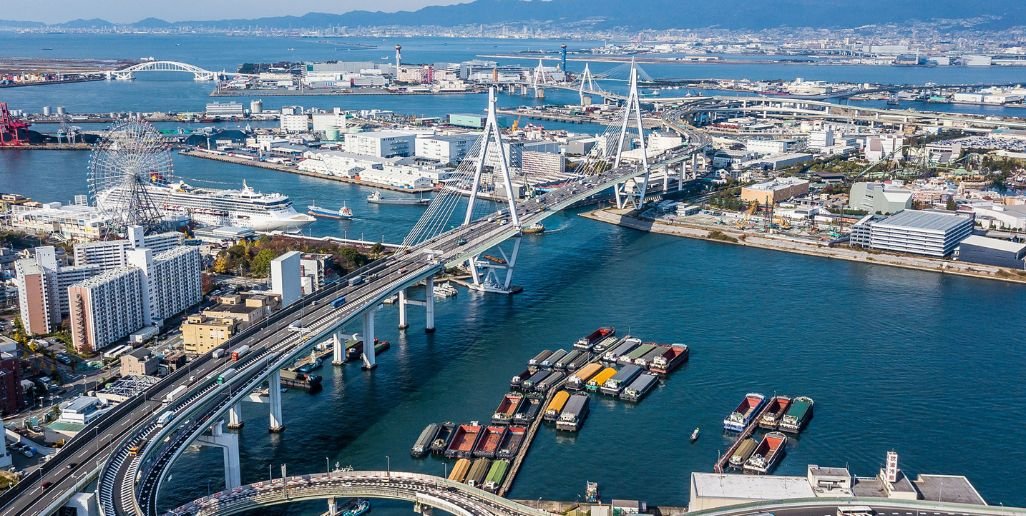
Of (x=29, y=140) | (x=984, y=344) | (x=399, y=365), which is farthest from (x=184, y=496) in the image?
(x=29, y=140)

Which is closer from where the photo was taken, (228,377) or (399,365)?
(228,377)

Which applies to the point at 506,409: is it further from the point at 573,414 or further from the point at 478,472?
the point at 478,472

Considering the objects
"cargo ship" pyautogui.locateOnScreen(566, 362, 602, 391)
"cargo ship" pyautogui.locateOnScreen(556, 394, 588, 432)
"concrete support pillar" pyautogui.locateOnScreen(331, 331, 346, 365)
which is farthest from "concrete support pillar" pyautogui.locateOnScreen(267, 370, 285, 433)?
"cargo ship" pyautogui.locateOnScreen(566, 362, 602, 391)

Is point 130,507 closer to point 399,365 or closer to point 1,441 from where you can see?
point 1,441

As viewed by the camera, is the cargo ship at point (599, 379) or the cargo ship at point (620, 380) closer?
the cargo ship at point (620, 380)

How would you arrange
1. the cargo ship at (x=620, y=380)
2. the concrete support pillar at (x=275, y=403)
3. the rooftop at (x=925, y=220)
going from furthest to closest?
the rooftop at (x=925, y=220)
the cargo ship at (x=620, y=380)
the concrete support pillar at (x=275, y=403)

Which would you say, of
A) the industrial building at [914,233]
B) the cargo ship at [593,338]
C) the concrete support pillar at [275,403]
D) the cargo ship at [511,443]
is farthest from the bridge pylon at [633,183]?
the concrete support pillar at [275,403]

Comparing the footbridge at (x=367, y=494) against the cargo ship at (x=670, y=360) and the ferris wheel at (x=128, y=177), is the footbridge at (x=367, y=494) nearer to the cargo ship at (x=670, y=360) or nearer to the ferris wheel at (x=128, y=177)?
the cargo ship at (x=670, y=360)

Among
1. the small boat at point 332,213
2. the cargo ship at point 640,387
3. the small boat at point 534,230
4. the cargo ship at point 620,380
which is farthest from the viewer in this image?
the small boat at point 332,213
